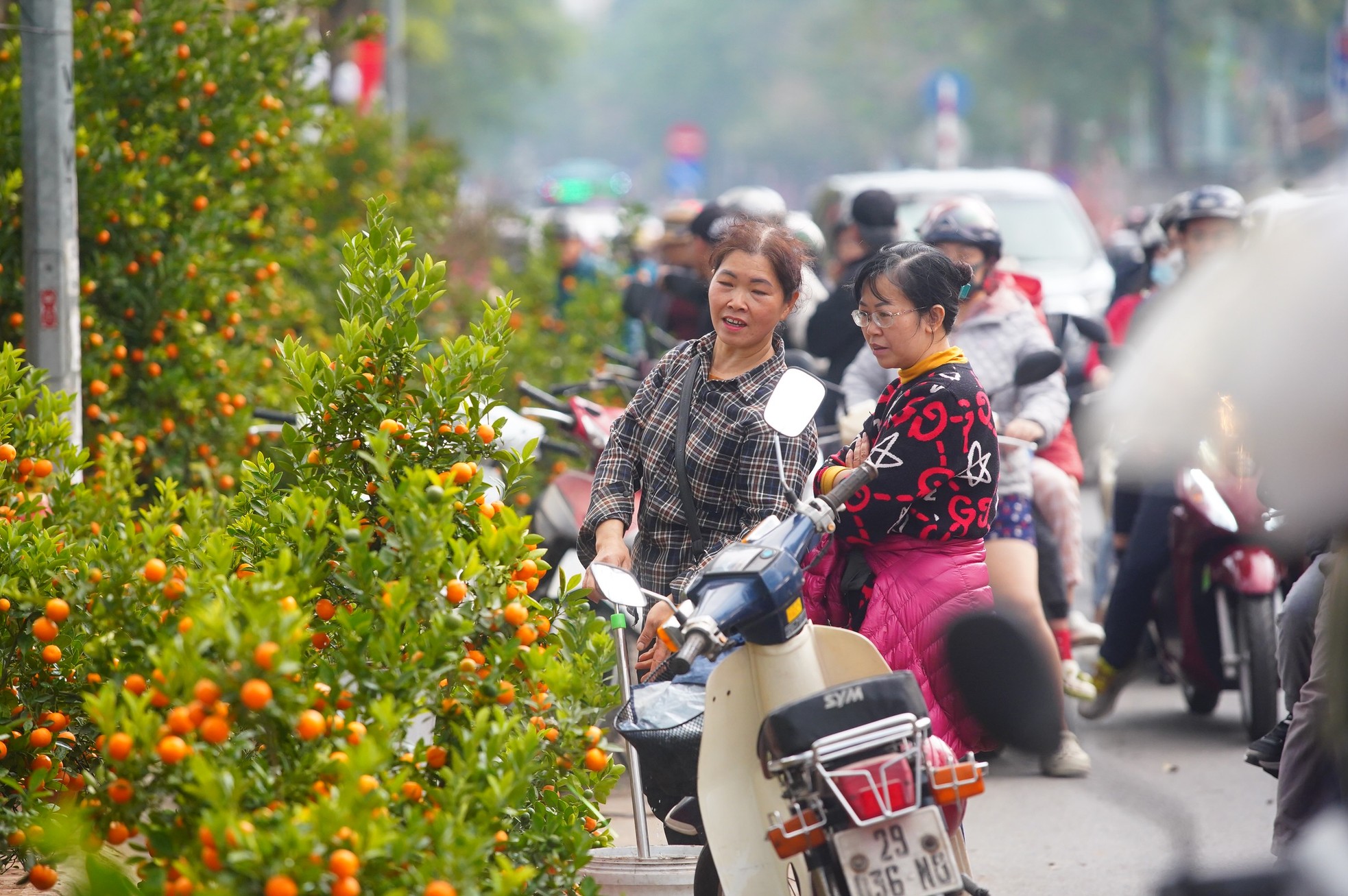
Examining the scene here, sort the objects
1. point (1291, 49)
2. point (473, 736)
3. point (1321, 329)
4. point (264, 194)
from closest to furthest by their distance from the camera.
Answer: point (1321, 329) → point (473, 736) → point (264, 194) → point (1291, 49)

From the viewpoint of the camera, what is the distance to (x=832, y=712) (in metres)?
2.80

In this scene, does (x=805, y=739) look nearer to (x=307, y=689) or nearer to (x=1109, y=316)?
(x=307, y=689)

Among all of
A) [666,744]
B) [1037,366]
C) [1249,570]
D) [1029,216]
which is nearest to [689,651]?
[666,744]

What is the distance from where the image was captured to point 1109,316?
8.52 meters

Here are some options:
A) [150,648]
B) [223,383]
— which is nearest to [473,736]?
[150,648]

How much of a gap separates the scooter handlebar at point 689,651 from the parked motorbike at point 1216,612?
2.93 metres

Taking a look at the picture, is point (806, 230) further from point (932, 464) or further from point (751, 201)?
point (932, 464)

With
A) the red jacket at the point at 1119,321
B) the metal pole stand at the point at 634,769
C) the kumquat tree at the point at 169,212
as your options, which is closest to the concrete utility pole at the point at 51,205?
the kumquat tree at the point at 169,212

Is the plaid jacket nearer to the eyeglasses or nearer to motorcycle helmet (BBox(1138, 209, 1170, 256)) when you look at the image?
the eyeglasses

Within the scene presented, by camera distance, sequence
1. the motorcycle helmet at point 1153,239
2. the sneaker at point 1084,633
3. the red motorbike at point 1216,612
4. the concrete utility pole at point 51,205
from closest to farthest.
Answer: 1. the concrete utility pole at point 51,205
2. the red motorbike at point 1216,612
3. the sneaker at point 1084,633
4. the motorcycle helmet at point 1153,239

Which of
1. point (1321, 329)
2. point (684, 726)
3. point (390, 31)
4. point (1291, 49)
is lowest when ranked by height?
point (684, 726)

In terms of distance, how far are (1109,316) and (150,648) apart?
6.82 metres

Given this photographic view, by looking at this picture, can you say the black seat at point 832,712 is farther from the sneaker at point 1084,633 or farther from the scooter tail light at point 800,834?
the sneaker at point 1084,633

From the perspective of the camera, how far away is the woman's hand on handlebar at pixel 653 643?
339cm
